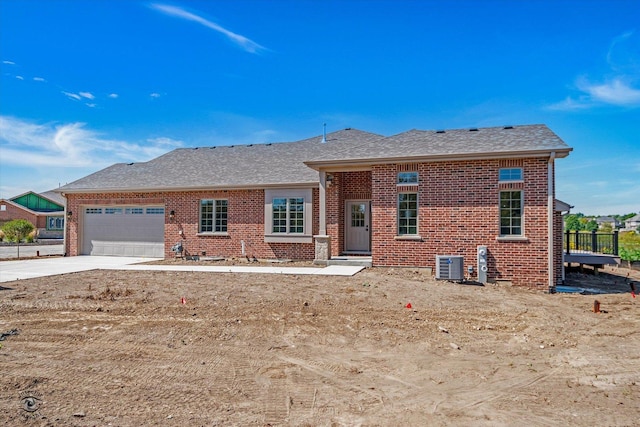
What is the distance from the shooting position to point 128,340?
6.25m

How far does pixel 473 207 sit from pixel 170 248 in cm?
1217

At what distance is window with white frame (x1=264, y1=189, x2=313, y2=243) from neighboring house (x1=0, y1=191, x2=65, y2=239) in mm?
34437

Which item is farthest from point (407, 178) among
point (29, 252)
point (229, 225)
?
point (29, 252)

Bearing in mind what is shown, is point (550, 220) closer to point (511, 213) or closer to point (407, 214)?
point (511, 213)

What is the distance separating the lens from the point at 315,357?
555cm

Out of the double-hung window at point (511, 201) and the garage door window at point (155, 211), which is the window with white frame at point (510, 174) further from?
the garage door window at point (155, 211)

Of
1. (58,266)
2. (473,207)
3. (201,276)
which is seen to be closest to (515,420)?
(473,207)

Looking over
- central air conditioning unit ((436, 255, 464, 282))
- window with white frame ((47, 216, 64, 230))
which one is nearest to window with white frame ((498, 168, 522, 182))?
central air conditioning unit ((436, 255, 464, 282))

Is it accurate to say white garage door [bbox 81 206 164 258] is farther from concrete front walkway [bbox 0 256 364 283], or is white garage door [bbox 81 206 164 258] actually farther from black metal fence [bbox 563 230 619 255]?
black metal fence [bbox 563 230 619 255]

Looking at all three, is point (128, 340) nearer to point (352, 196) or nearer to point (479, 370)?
point (479, 370)

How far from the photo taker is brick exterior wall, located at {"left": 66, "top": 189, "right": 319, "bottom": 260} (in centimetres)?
1562

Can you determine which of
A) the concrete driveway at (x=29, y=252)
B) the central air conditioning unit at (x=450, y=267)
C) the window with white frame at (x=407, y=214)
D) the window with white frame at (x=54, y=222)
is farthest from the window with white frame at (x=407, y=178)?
the window with white frame at (x=54, y=222)

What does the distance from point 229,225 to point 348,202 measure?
193 inches

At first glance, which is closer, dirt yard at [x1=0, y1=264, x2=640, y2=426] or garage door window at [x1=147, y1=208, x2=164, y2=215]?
dirt yard at [x1=0, y1=264, x2=640, y2=426]
